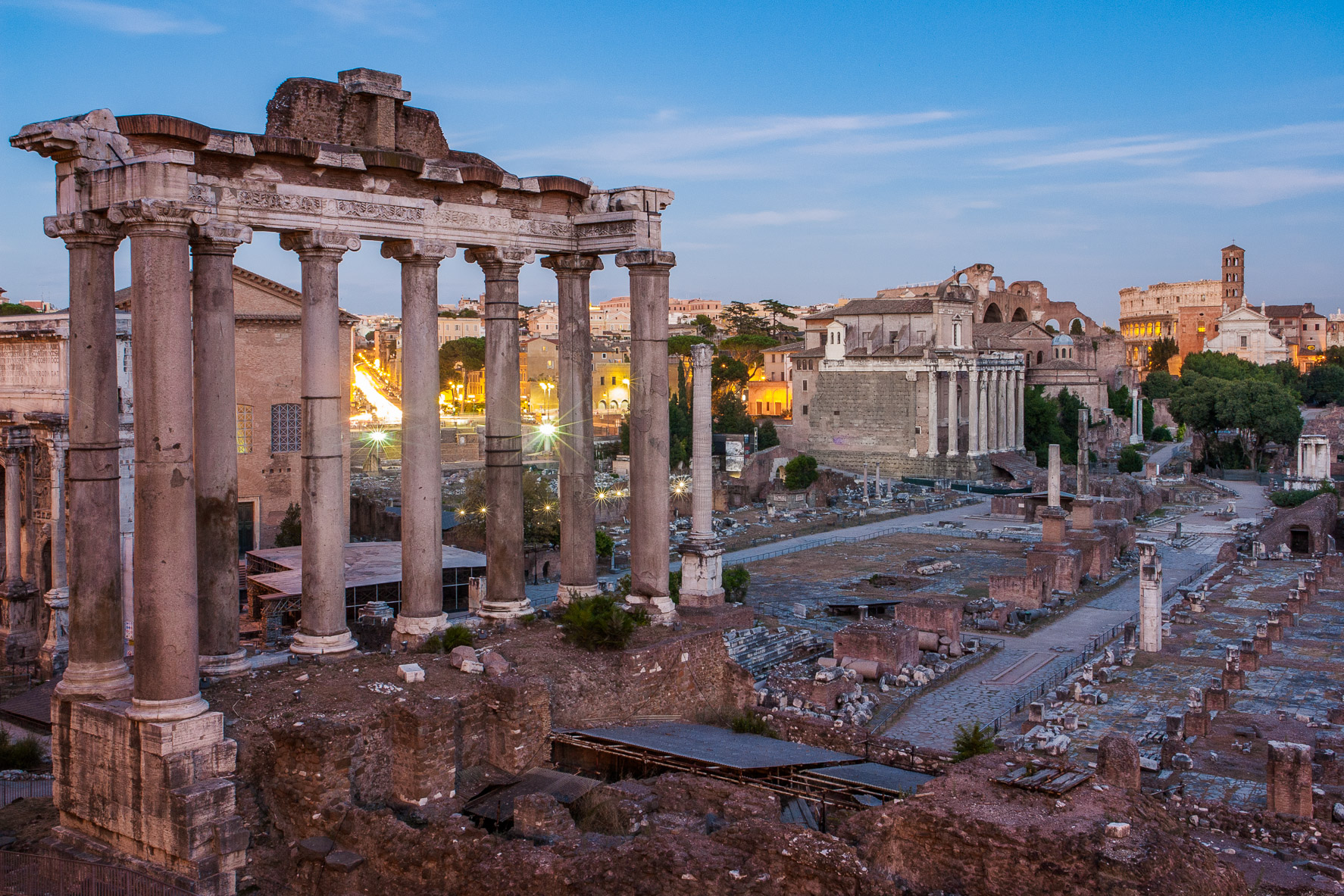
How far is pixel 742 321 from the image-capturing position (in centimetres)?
12781

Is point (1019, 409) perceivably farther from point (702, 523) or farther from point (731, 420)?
point (702, 523)

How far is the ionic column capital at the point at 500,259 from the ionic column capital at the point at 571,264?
69 cm

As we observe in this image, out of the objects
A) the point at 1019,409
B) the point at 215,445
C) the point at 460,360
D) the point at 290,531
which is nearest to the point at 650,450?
the point at 215,445

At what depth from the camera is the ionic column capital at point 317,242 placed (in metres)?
12.3

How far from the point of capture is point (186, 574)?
10211 millimetres

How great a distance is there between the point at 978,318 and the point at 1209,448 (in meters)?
27.8

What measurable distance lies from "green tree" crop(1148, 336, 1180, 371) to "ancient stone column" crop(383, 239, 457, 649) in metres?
118

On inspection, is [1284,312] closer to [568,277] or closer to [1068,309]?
[1068,309]

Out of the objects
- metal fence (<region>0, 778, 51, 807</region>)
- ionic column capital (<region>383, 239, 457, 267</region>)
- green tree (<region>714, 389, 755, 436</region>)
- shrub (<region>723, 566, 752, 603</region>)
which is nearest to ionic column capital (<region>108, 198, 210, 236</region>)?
ionic column capital (<region>383, 239, 457, 267</region>)

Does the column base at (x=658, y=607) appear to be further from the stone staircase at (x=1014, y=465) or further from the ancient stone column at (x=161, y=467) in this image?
the stone staircase at (x=1014, y=465)

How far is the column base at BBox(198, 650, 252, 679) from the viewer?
11.9 meters

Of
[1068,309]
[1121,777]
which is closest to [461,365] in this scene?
[1068,309]

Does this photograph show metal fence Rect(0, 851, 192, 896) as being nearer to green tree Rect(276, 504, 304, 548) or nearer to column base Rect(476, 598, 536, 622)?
column base Rect(476, 598, 536, 622)

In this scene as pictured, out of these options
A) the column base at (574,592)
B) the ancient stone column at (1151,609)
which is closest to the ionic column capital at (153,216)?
the column base at (574,592)
